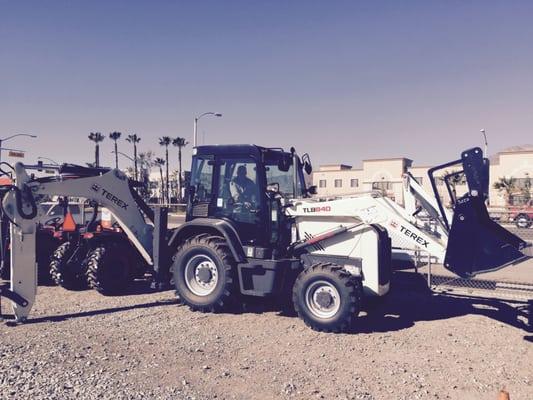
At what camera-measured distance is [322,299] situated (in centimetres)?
697

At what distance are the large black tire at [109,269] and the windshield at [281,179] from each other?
12.4ft

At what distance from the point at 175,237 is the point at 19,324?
9.21 ft

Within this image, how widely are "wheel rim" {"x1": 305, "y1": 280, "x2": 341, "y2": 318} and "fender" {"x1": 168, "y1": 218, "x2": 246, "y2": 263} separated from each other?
4.27 feet

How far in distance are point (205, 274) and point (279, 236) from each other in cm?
144

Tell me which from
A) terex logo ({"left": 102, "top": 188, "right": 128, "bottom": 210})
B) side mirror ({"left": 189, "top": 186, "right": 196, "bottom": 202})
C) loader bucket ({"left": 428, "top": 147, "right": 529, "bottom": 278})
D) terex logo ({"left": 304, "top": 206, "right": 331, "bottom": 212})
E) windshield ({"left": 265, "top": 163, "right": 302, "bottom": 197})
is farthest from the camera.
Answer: terex logo ({"left": 102, "top": 188, "right": 128, "bottom": 210})

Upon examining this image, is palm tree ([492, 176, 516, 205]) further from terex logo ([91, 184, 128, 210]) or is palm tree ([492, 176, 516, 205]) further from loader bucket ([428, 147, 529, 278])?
terex logo ([91, 184, 128, 210])

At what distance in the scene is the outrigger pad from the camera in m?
6.69

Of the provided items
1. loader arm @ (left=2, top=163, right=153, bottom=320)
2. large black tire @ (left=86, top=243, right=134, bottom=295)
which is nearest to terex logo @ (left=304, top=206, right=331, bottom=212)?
loader arm @ (left=2, top=163, right=153, bottom=320)

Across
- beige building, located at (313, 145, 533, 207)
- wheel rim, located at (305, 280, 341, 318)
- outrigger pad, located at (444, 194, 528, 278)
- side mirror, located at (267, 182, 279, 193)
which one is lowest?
wheel rim, located at (305, 280, 341, 318)

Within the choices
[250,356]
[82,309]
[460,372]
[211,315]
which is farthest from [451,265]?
[82,309]

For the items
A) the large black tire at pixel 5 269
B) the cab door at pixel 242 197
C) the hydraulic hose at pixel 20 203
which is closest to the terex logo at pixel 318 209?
the cab door at pixel 242 197

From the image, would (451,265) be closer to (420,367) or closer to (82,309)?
(420,367)

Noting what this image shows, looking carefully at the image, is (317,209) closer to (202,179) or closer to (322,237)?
(322,237)

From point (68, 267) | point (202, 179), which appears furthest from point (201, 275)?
point (68, 267)
